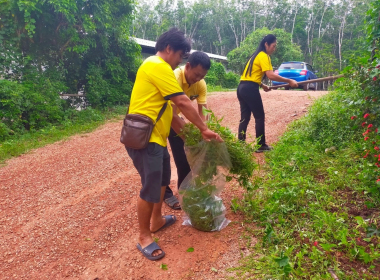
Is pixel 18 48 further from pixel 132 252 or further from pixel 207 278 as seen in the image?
pixel 207 278

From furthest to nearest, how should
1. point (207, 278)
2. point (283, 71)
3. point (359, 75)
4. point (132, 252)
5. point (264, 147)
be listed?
point (283, 71)
point (264, 147)
point (359, 75)
point (132, 252)
point (207, 278)

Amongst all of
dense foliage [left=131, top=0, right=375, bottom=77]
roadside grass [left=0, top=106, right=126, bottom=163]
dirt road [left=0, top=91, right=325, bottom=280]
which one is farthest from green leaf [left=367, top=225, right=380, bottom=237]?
dense foliage [left=131, top=0, right=375, bottom=77]

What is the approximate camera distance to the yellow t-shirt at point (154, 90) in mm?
1956

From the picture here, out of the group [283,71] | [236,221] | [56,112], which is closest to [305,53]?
[283,71]

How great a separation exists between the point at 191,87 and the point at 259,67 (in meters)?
1.63

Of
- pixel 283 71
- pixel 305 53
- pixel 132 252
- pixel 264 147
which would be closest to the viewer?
pixel 132 252

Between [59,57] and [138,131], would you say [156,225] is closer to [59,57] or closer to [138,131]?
[138,131]

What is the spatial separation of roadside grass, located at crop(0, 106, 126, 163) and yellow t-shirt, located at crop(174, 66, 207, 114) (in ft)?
13.2

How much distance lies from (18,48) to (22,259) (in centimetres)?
620

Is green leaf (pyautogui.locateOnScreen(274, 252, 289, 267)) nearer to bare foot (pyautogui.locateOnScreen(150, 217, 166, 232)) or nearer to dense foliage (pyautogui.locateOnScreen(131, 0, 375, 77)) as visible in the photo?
bare foot (pyautogui.locateOnScreen(150, 217, 166, 232))

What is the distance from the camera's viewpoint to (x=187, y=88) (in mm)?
2750

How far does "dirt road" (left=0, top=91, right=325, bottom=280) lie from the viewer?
2168mm

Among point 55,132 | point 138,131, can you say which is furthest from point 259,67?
point 55,132

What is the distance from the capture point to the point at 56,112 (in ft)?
23.1
